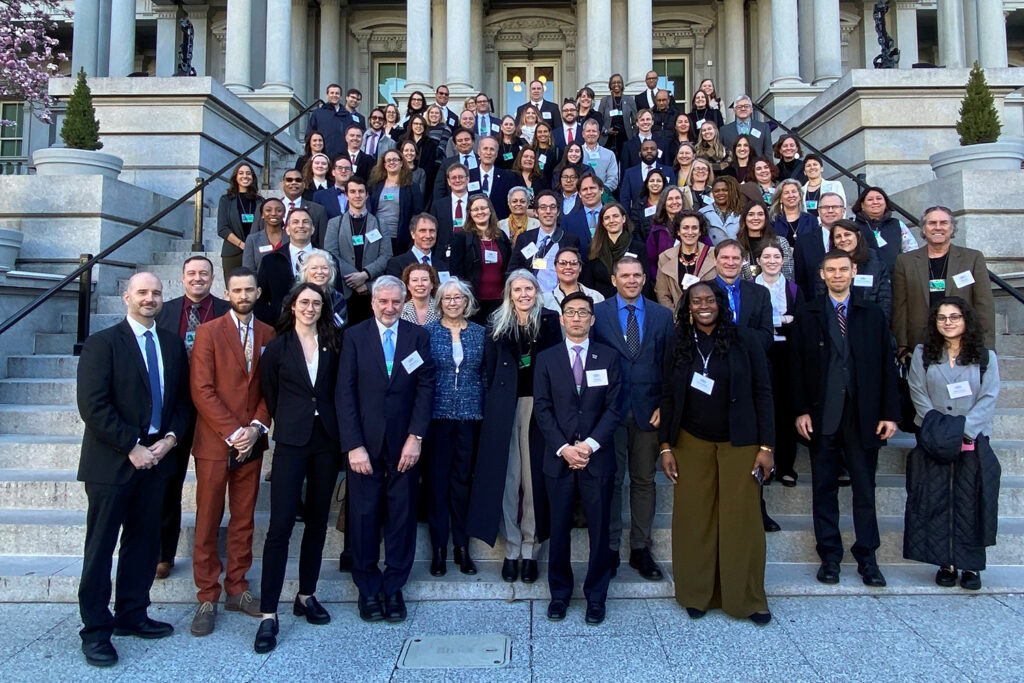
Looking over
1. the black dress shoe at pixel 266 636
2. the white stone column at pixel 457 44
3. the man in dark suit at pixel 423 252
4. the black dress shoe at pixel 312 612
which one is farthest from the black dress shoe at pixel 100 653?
the white stone column at pixel 457 44

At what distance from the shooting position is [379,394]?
4.45 m

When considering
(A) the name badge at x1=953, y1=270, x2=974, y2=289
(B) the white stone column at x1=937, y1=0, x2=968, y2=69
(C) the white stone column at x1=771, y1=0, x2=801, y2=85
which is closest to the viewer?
(A) the name badge at x1=953, y1=270, x2=974, y2=289

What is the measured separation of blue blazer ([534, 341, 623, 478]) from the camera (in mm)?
4457

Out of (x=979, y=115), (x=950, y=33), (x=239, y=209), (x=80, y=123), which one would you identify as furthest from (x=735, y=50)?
(x=80, y=123)

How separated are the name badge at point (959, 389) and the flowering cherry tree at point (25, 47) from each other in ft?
72.1

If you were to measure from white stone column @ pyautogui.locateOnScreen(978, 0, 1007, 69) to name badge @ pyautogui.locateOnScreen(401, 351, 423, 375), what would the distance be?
63.6ft

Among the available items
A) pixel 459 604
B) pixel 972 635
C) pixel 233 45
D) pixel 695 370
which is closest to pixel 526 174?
pixel 695 370

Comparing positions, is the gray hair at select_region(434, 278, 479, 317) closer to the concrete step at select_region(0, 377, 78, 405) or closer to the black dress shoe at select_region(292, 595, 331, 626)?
the black dress shoe at select_region(292, 595, 331, 626)

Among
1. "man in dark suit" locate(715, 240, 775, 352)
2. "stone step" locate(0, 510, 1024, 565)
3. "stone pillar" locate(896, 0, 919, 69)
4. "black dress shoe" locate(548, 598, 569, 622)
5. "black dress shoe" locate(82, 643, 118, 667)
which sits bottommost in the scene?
"black dress shoe" locate(82, 643, 118, 667)

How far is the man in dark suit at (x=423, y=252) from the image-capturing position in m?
6.10

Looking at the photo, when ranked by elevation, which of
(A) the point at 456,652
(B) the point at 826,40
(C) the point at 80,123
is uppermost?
(B) the point at 826,40

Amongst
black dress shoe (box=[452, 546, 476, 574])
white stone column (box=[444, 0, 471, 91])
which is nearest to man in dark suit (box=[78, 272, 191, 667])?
black dress shoe (box=[452, 546, 476, 574])

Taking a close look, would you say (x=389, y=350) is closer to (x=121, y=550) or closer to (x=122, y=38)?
(x=121, y=550)

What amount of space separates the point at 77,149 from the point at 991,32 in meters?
20.1
